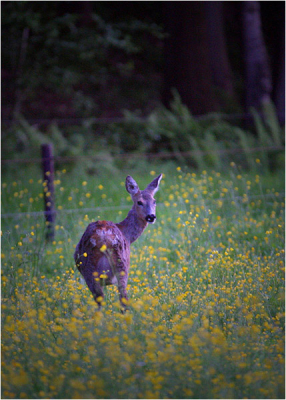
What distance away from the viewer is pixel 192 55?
1466 cm

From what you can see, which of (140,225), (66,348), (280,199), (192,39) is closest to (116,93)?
(192,39)

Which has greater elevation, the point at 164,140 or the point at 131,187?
the point at 164,140

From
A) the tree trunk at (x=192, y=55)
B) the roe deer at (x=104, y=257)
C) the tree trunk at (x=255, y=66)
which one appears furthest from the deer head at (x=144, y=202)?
the tree trunk at (x=192, y=55)

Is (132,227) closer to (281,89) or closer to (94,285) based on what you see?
(94,285)

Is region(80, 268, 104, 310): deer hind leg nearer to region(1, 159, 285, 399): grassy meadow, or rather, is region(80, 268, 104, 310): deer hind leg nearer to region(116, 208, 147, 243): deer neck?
region(1, 159, 285, 399): grassy meadow

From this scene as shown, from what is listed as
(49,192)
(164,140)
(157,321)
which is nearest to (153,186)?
(157,321)

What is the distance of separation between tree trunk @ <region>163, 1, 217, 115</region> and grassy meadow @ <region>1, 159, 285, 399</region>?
7230 mm

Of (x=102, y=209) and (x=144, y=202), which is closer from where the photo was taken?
(x=144, y=202)

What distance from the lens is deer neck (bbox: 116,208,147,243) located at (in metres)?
5.13

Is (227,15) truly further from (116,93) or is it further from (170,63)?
(170,63)

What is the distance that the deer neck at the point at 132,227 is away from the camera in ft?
16.8

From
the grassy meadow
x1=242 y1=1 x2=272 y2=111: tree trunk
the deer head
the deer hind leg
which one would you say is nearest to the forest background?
x1=242 y1=1 x2=272 y2=111: tree trunk

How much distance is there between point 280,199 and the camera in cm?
890

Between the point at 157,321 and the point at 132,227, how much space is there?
1040 mm
